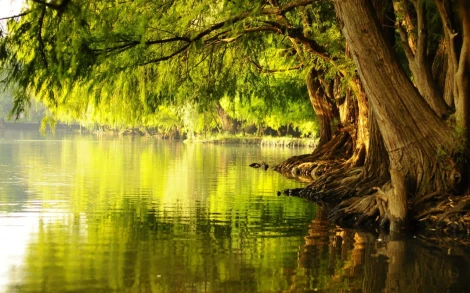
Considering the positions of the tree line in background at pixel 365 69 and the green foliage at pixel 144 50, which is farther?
the tree line in background at pixel 365 69

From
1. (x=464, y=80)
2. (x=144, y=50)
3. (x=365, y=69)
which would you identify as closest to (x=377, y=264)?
(x=365, y=69)

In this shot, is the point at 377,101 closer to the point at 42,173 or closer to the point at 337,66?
the point at 337,66

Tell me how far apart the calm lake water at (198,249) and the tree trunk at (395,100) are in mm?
2149

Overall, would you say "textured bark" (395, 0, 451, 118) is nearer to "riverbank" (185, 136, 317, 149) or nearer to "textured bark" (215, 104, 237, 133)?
"riverbank" (185, 136, 317, 149)

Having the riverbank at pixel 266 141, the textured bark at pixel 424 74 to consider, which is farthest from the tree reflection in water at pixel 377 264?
the riverbank at pixel 266 141

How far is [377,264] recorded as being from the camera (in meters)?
10.3

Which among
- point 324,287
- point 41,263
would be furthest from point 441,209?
point 41,263

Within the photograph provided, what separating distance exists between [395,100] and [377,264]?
478cm

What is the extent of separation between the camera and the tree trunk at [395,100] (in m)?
14.3

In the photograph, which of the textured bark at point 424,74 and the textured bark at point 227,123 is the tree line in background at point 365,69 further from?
the textured bark at point 227,123

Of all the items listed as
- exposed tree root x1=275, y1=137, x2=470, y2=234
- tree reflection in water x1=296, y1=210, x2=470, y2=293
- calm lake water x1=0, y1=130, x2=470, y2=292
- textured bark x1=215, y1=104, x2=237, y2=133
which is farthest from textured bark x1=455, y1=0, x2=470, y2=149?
textured bark x1=215, y1=104, x2=237, y2=133

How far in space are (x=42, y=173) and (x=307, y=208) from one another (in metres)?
12.4

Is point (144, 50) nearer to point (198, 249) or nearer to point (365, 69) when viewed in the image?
point (365, 69)

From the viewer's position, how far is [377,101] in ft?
47.4
